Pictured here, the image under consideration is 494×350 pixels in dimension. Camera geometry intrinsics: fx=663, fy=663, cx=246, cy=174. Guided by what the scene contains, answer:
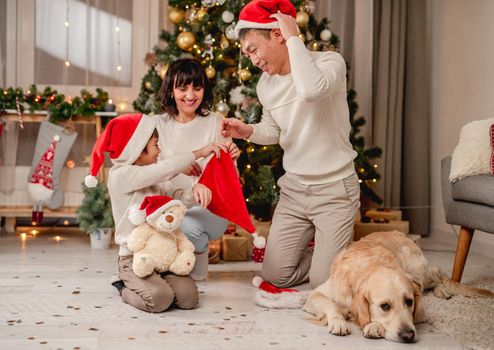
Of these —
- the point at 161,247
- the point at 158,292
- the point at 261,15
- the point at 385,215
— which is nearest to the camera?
the point at 158,292

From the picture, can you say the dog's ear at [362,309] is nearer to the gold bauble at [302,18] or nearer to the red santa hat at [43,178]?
the gold bauble at [302,18]

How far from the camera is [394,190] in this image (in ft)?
17.3

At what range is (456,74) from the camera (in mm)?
4941

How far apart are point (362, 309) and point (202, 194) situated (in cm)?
96

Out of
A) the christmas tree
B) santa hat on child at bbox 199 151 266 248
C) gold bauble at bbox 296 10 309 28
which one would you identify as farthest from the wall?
santa hat on child at bbox 199 151 266 248

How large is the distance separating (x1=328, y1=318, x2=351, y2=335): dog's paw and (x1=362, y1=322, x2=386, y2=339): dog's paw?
3.1 inches

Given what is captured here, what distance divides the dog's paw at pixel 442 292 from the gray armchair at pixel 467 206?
0.36 m

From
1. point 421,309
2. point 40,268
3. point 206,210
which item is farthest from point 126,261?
point 421,309

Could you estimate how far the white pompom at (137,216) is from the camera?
2854 millimetres

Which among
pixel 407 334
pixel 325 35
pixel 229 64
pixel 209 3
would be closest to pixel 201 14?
pixel 209 3

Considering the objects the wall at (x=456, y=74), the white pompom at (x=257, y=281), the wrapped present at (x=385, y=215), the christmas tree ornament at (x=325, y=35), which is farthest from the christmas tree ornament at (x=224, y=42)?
the white pompom at (x=257, y=281)

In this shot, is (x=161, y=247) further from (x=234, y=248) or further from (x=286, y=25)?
(x=234, y=248)

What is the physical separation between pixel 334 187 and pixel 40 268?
1.73 m

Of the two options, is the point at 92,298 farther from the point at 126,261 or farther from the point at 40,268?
the point at 40,268
